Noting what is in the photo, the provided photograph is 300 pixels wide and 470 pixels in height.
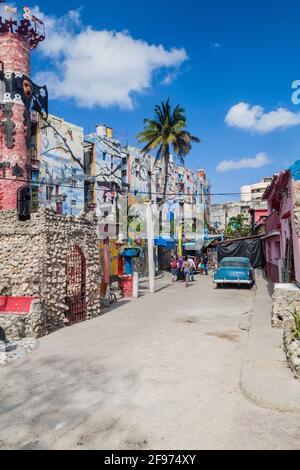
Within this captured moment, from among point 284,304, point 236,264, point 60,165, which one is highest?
point 60,165

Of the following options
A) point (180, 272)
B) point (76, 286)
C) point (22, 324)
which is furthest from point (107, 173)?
point (22, 324)

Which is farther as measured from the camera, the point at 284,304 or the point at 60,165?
the point at 60,165

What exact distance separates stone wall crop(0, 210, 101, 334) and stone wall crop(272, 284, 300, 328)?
20.6 feet

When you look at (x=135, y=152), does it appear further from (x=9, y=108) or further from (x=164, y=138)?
(x=9, y=108)

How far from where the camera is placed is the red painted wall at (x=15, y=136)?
2280 cm

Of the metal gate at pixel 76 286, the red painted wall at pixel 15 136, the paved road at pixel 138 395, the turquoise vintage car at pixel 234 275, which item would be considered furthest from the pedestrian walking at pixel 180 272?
the paved road at pixel 138 395

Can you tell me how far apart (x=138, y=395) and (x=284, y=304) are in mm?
5273

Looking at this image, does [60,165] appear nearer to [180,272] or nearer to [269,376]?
[180,272]

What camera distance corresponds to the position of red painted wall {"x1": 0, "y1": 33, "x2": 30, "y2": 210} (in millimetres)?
22797

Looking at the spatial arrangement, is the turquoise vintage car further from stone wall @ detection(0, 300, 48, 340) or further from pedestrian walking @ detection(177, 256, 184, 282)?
stone wall @ detection(0, 300, 48, 340)

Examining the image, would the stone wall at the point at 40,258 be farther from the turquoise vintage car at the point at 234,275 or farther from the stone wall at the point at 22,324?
the turquoise vintage car at the point at 234,275

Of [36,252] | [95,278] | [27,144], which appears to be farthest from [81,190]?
[36,252]

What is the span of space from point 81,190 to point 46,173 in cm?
407

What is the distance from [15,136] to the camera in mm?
23109
